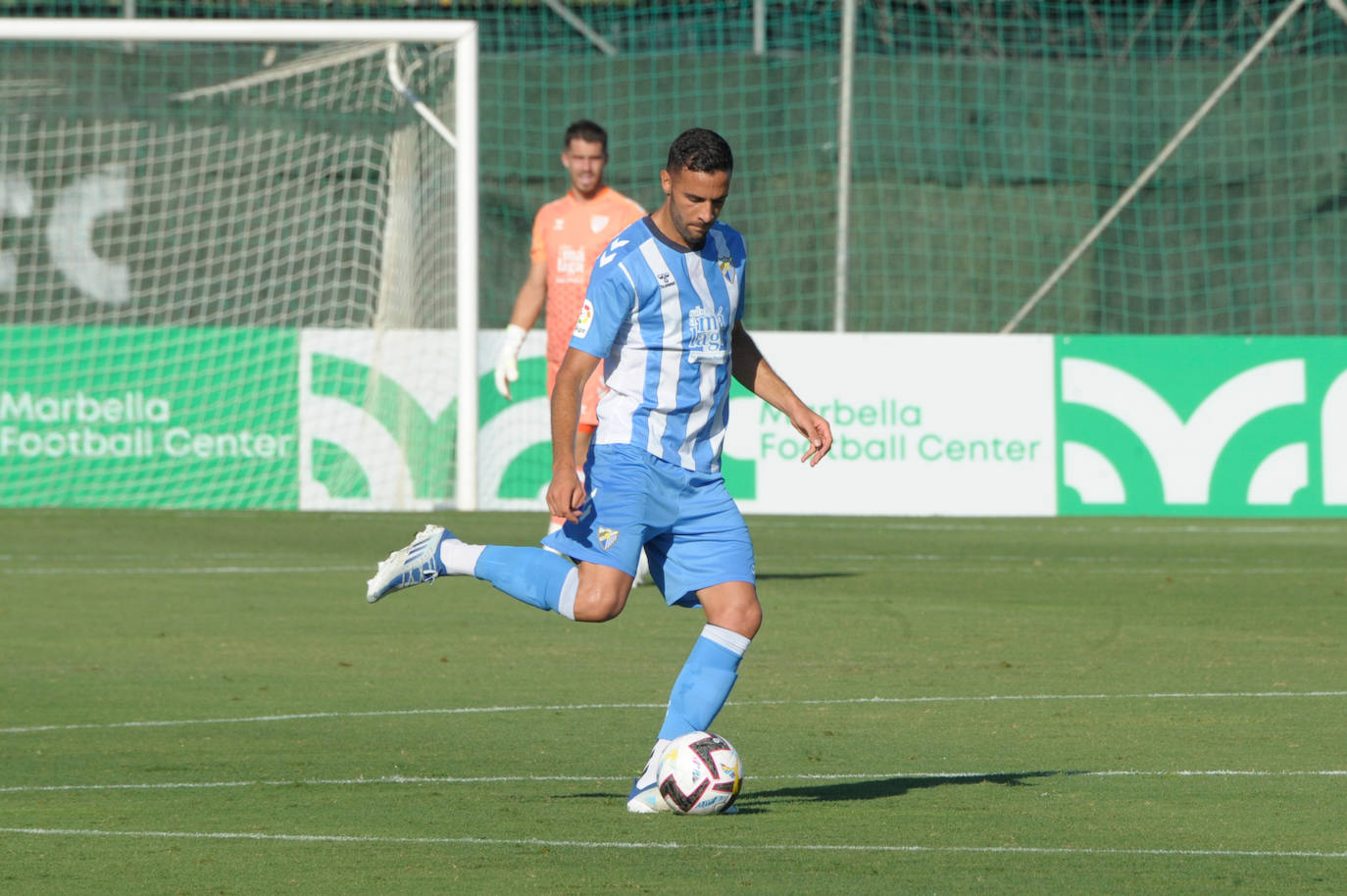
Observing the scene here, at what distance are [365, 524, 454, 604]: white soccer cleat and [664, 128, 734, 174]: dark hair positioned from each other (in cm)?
129

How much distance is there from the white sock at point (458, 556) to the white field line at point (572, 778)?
577 millimetres

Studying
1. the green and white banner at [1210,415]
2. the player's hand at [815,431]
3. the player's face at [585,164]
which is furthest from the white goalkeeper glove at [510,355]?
the green and white banner at [1210,415]

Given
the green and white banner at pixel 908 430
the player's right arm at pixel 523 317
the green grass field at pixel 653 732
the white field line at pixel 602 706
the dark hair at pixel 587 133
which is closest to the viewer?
the green grass field at pixel 653 732

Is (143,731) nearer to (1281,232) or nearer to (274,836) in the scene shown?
(274,836)

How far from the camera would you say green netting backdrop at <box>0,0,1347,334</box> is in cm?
2069

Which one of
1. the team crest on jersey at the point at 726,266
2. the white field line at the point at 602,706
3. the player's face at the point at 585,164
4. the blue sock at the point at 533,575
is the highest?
the player's face at the point at 585,164

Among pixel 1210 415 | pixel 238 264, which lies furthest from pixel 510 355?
pixel 238 264

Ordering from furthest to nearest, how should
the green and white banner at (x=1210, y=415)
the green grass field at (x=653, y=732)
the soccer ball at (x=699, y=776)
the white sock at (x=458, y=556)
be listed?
the green and white banner at (x=1210, y=415)
the white sock at (x=458, y=556)
the soccer ball at (x=699, y=776)
the green grass field at (x=653, y=732)

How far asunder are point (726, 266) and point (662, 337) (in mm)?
278

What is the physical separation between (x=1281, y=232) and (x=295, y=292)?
31.7 feet

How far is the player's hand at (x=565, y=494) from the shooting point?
533 cm

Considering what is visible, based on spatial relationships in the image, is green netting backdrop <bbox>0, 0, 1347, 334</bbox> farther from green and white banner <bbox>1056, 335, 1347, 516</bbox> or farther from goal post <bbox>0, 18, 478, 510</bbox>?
green and white banner <bbox>1056, 335, 1347, 516</bbox>

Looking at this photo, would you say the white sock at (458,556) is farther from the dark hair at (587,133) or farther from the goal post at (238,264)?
the goal post at (238,264)

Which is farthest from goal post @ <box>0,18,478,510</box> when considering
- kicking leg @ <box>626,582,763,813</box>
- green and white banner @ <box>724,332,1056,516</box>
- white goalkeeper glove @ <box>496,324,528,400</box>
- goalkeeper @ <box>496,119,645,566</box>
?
kicking leg @ <box>626,582,763,813</box>
